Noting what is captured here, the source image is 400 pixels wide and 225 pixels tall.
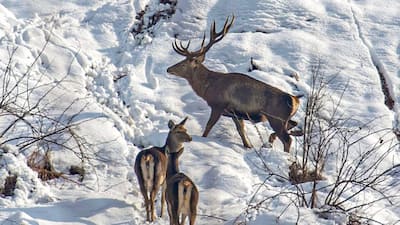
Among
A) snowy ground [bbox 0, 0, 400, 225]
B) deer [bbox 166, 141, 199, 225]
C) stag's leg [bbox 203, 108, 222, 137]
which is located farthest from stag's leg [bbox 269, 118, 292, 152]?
deer [bbox 166, 141, 199, 225]

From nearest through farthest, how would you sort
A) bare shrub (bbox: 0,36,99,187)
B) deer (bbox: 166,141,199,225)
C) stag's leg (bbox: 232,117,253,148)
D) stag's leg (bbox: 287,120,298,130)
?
deer (bbox: 166,141,199,225) < bare shrub (bbox: 0,36,99,187) < stag's leg (bbox: 232,117,253,148) < stag's leg (bbox: 287,120,298,130)

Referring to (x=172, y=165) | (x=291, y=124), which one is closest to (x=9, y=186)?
(x=172, y=165)

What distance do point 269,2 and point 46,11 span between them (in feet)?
15.0

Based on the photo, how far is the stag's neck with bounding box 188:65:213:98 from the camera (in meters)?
12.3

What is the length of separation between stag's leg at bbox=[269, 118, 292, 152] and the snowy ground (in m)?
0.15

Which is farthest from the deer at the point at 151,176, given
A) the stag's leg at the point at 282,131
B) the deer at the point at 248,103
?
the stag's leg at the point at 282,131

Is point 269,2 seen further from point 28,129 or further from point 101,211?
point 101,211

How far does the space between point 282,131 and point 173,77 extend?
9.06 feet

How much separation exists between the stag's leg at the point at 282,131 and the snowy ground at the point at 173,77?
15cm

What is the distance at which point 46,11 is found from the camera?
15.4 meters

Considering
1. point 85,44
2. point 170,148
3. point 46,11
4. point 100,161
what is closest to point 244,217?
point 170,148

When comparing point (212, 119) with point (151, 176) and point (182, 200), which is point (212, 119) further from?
point (182, 200)

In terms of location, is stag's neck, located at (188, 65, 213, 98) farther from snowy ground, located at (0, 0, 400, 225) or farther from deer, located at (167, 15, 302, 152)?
snowy ground, located at (0, 0, 400, 225)

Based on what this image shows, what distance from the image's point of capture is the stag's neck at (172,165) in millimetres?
9430
